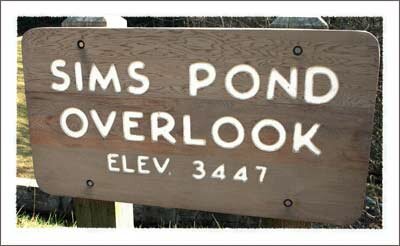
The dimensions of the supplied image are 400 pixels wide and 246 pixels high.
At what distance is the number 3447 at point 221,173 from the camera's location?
1299 millimetres

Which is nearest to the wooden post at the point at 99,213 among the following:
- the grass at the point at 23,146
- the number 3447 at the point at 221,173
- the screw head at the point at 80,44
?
the number 3447 at the point at 221,173

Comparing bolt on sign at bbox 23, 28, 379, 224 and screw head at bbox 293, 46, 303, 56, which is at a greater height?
screw head at bbox 293, 46, 303, 56

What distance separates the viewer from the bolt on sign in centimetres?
121

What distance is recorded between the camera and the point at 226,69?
4.10ft

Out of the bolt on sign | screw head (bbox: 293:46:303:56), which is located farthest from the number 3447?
screw head (bbox: 293:46:303:56)

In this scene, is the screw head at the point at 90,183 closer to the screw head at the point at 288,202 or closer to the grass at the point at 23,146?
the screw head at the point at 288,202

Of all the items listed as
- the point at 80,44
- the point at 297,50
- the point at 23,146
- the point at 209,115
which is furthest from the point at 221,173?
the point at 23,146

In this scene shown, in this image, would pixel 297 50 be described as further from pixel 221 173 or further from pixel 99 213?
pixel 99 213

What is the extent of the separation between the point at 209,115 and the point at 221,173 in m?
0.18

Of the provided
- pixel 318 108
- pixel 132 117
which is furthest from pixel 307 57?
pixel 132 117

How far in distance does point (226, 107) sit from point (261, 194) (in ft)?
0.94

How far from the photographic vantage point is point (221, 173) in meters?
1.33

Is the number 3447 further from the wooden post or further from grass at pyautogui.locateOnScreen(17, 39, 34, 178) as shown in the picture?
grass at pyautogui.locateOnScreen(17, 39, 34, 178)

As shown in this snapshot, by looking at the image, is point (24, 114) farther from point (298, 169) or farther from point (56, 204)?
point (298, 169)
